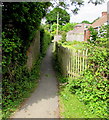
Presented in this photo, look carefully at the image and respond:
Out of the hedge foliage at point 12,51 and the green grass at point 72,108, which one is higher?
the hedge foliage at point 12,51

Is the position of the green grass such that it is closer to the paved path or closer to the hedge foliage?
the paved path

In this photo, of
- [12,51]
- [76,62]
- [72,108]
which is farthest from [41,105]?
[76,62]

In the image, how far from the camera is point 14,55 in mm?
3893

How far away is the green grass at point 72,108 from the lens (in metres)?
3.26

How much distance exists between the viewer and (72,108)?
3.57 m

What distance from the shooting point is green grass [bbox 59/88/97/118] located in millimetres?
3260

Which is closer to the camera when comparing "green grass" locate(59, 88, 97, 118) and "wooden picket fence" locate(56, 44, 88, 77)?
"green grass" locate(59, 88, 97, 118)

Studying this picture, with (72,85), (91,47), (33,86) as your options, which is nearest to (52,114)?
(72,85)

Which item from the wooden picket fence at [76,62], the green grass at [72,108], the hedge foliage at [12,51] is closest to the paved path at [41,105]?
the green grass at [72,108]

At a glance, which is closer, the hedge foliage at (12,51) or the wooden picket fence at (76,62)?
the hedge foliage at (12,51)

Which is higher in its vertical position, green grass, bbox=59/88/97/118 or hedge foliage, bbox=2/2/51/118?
hedge foliage, bbox=2/2/51/118

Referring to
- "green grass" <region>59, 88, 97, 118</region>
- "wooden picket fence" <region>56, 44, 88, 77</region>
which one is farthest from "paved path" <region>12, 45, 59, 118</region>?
"wooden picket fence" <region>56, 44, 88, 77</region>

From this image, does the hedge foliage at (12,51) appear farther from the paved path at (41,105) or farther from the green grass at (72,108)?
the green grass at (72,108)

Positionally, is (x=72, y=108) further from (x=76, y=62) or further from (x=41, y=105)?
(x=76, y=62)
